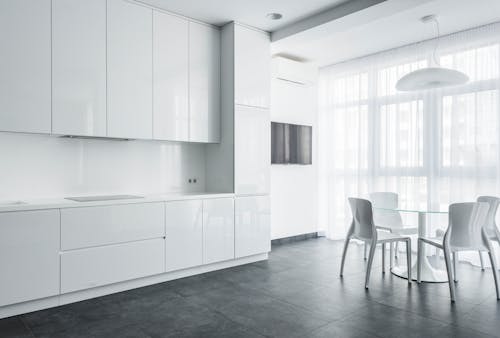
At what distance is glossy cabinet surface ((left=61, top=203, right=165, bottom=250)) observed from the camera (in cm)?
322

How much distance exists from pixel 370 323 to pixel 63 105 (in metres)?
3.18

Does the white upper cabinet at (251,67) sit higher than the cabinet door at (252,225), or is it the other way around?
the white upper cabinet at (251,67)

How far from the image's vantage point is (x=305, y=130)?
6090 millimetres

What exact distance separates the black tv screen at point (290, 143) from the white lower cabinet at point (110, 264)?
7.98 feet

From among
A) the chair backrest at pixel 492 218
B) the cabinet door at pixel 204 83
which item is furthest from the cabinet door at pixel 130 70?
the chair backrest at pixel 492 218

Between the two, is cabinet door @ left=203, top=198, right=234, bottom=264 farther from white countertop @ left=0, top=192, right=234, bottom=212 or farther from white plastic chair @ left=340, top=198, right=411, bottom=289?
white plastic chair @ left=340, top=198, right=411, bottom=289

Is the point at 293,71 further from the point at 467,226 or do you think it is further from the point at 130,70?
the point at 467,226

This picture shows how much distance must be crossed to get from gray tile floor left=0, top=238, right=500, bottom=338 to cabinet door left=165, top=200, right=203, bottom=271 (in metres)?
0.21

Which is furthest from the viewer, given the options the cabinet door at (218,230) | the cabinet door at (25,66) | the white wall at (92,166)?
the cabinet door at (218,230)

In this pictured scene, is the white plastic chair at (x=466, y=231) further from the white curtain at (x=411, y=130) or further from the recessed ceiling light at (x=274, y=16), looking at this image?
the recessed ceiling light at (x=274, y=16)

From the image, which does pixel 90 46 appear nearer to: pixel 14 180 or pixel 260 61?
pixel 14 180

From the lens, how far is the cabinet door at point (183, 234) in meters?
3.87

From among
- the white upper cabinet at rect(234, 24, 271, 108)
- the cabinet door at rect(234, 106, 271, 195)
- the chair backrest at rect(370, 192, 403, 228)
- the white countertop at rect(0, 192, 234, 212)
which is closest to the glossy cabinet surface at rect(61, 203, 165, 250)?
the white countertop at rect(0, 192, 234, 212)

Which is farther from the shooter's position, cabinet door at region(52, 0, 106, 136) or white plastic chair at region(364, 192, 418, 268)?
white plastic chair at region(364, 192, 418, 268)
